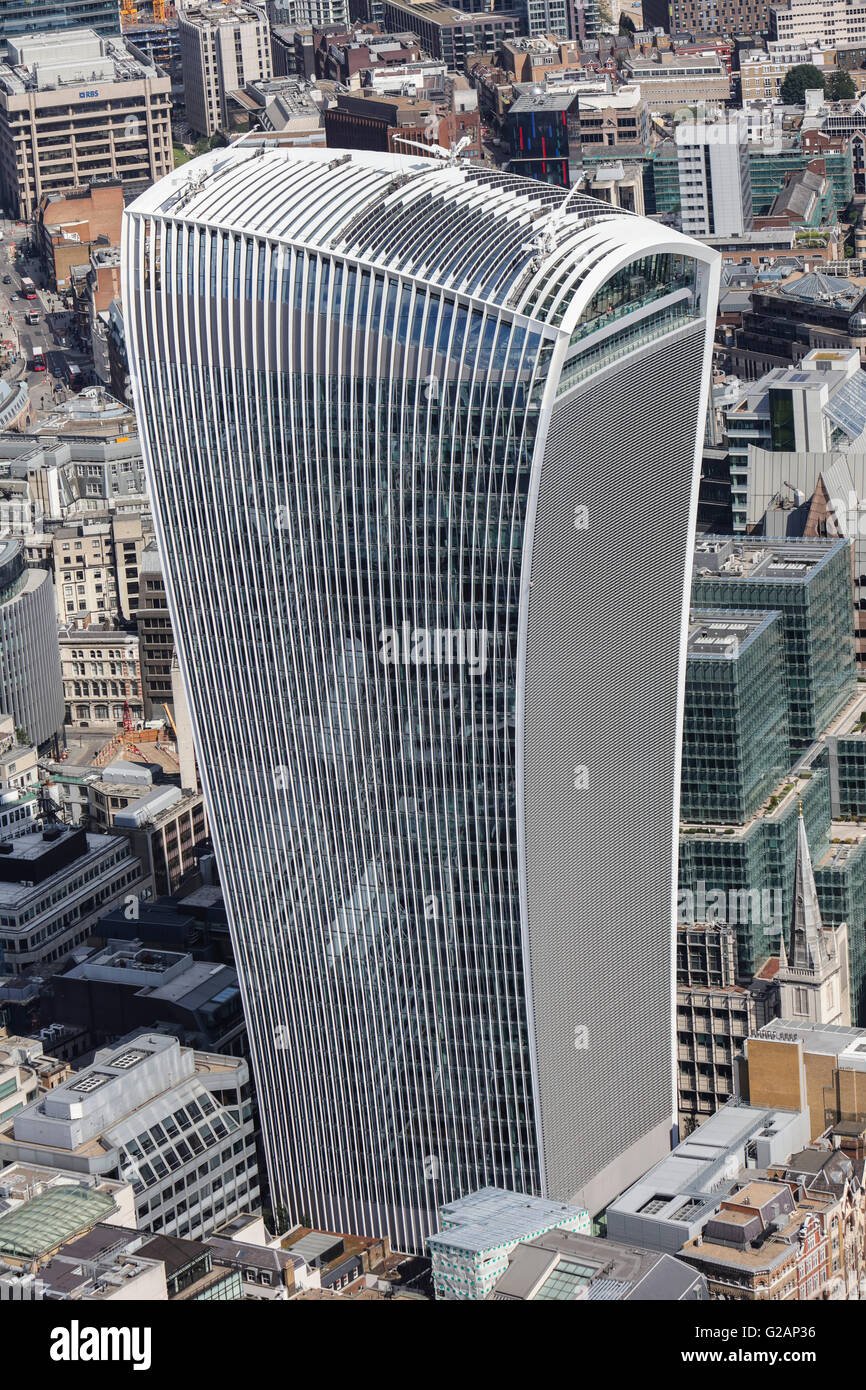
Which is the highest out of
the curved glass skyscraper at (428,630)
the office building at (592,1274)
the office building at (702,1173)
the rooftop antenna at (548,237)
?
the rooftop antenna at (548,237)

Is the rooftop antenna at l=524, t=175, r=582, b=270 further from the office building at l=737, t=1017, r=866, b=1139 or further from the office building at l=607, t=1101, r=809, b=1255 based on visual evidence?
the office building at l=607, t=1101, r=809, b=1255

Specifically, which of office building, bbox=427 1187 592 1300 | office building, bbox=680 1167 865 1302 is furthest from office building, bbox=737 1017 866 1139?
office building, bbox=427 1187 592 1300

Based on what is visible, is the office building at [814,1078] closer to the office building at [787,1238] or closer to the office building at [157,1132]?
the office building at [787,1238]

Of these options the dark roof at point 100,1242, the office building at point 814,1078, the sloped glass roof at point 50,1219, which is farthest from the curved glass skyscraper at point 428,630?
the dark roof at point 100,1242

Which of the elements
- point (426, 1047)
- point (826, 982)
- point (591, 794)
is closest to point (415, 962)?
point (426, 1047)

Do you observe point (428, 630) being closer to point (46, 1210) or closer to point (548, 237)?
point (548, 237)

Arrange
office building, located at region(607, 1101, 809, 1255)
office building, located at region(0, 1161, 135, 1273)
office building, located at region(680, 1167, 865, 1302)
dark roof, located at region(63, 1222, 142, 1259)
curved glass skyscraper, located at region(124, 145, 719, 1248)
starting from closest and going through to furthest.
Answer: dark roof, located at region(63, 1222, 142, 1259)
office building, located at region(680, 1167, 865, 1302)
office building, located at region(0, 1161, 135, 1273)
curved glass skyscraper, located at region(124, 145, 719, 1248)
office building, located at region(607, 1101, 809, 1255)
